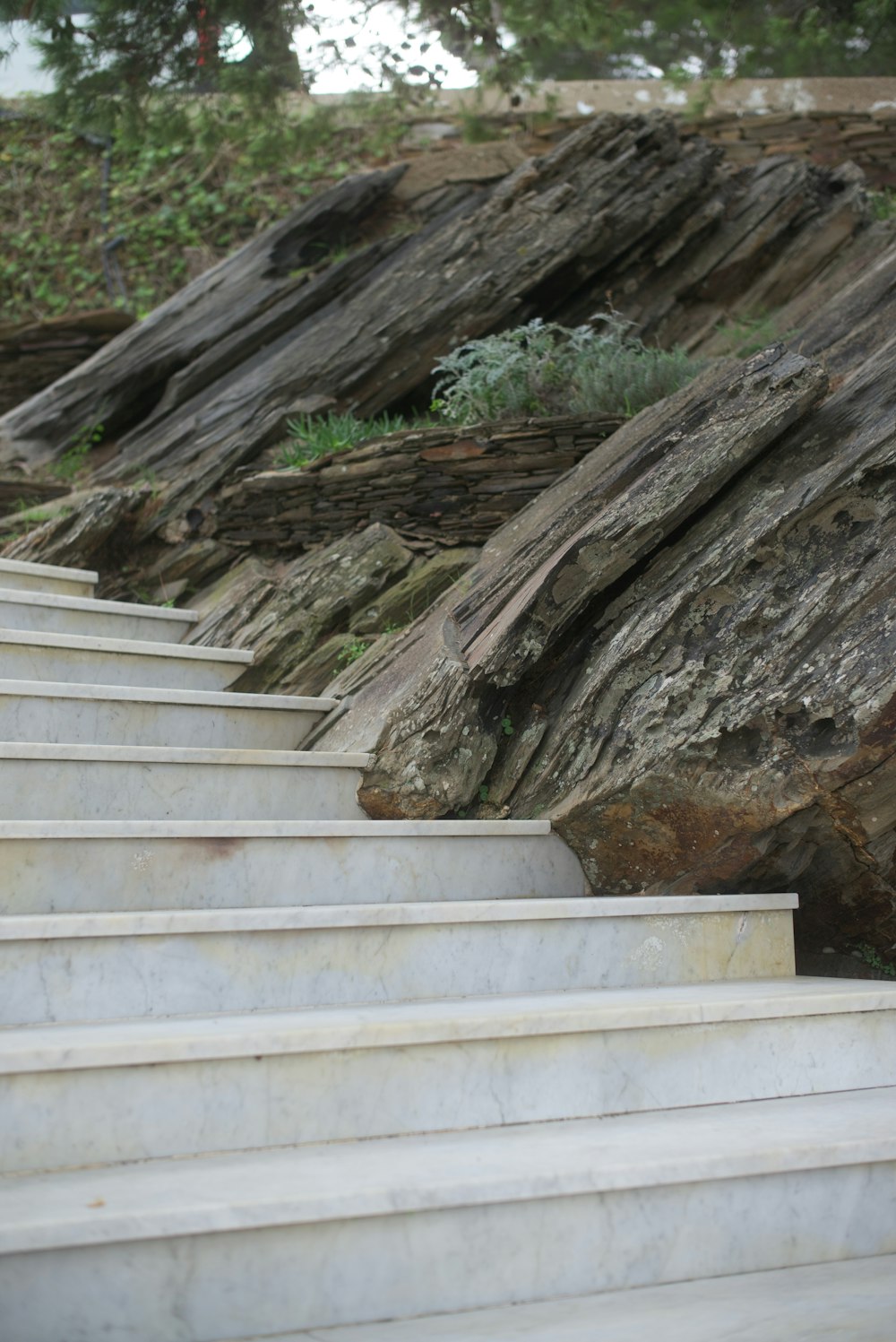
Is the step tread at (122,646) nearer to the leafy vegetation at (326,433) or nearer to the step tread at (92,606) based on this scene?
the step tread at (92,606)

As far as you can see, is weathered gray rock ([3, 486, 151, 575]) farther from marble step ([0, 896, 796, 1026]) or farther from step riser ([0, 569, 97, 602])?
marble step ([0, 896, 796, 1026])

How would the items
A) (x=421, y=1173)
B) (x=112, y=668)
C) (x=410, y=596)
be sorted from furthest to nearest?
1. (x=410, y=596)
2. (x=112, y=668)
3. (x=421, y=1173)

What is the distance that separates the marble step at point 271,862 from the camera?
7.86ft

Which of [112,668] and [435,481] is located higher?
[435,481]

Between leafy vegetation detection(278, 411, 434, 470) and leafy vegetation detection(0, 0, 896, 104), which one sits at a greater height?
leafy vegetation detection(0, 0, 896, 104)

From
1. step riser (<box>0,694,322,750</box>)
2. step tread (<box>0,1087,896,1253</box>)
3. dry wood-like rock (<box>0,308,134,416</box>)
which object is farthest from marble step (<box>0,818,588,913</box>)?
dry wood-like rock (<box>0,308,134,416</box>)

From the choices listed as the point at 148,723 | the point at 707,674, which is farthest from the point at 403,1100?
the point at 148,723

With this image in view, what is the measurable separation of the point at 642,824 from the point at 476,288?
4.05 m

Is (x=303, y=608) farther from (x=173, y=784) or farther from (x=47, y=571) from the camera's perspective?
(x=173, y=784)

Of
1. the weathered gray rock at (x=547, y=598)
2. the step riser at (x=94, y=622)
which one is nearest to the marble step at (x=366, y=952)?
the weathered gray rock at (x=547, y=598)

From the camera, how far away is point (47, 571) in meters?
4.78

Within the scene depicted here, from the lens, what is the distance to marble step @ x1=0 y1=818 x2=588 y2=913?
240cm

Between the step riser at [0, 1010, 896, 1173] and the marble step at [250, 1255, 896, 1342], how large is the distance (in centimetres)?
34

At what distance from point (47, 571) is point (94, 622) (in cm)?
60
